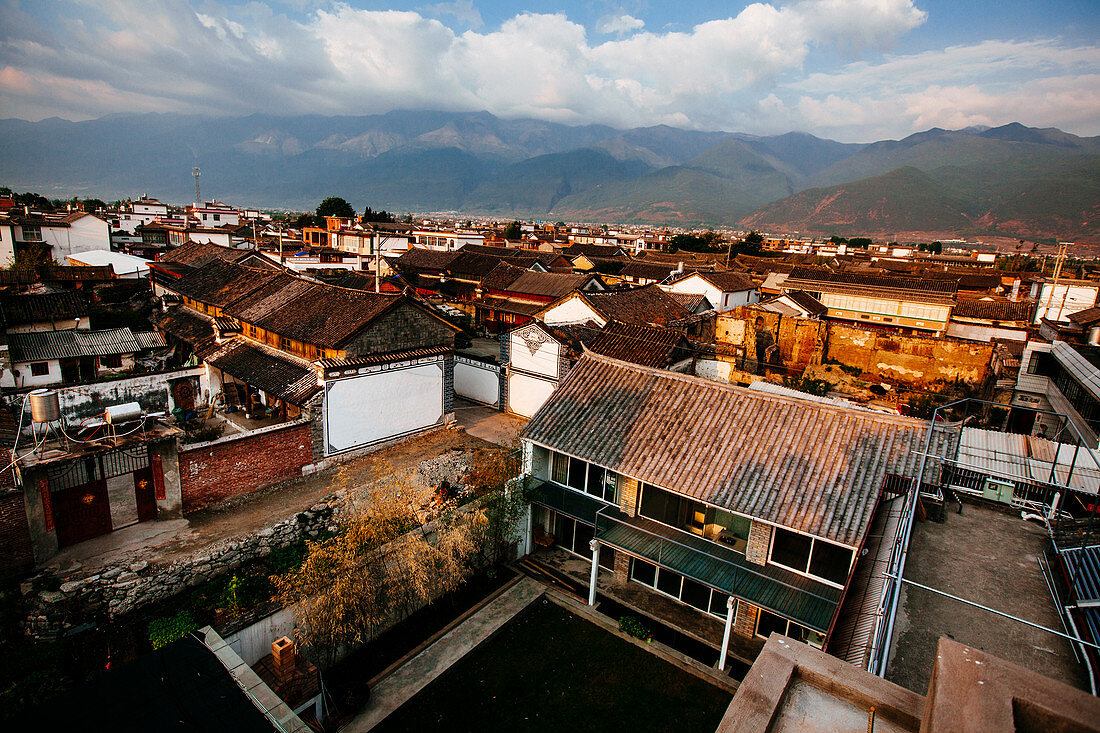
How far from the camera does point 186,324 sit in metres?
29.4

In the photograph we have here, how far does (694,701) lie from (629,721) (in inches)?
61.3

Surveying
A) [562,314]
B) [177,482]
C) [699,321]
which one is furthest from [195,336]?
[699,321]

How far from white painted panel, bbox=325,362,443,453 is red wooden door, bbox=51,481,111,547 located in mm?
6564

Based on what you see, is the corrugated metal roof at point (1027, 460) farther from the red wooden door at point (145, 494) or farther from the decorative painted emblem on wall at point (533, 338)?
the red wooden door at point (145, 494)

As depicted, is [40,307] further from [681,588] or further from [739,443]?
[739,443]

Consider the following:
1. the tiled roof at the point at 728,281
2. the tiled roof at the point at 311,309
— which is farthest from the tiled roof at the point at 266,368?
the tiled roof at the point at 728,281

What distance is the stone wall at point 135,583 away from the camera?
11.8m

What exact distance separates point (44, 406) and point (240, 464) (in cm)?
507

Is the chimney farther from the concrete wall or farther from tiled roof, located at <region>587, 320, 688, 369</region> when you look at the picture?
tiled roof, located at <region>587, 320, 688, 369</region>

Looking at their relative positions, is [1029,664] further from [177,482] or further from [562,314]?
[562,314]

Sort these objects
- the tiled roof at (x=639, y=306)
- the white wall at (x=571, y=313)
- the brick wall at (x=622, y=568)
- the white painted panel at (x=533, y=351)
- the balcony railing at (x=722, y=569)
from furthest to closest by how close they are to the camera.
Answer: the tiled roof at (x=639, y=306)
the white wall at (x=571, y=313)
the white painted panel at (x=533, y=351)
the brick wall at (x=622, y=568)
the balcony railing at (x=722, y=569)

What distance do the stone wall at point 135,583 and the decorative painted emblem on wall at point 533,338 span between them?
1302 cm

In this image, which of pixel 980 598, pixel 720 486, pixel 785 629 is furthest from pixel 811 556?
pixel 980 598

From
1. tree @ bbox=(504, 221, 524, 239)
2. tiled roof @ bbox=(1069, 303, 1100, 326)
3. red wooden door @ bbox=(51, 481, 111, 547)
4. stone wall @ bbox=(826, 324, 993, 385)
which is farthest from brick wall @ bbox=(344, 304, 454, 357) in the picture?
tree @ bbox=(504, 221, 524, 239)
